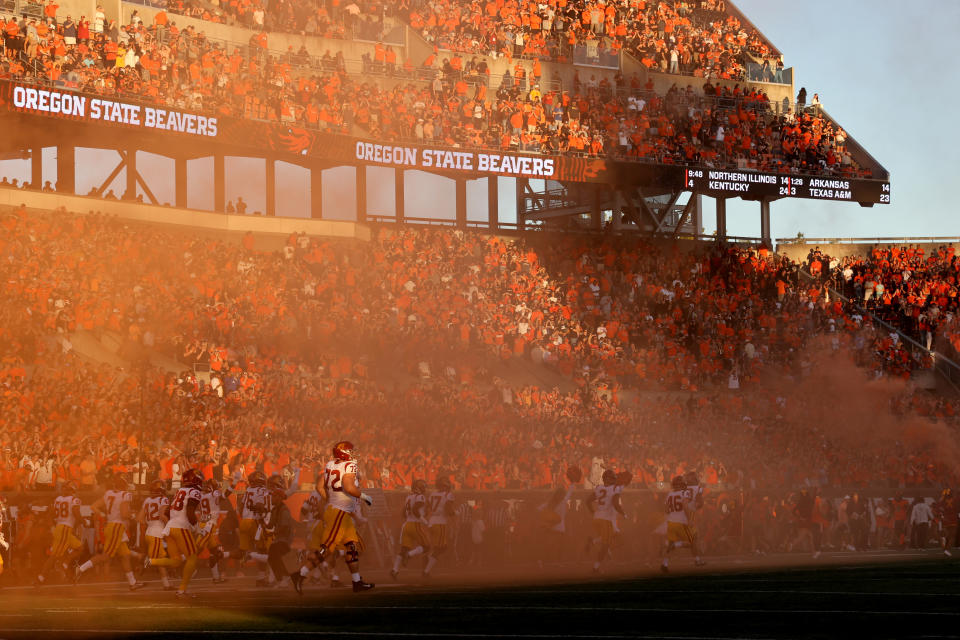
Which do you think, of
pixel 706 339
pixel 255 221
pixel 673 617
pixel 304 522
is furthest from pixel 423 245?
pixel 673 617

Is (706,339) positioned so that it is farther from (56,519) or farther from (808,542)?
(56,519)

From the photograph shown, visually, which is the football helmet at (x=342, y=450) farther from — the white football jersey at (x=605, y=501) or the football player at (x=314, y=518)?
the white football jersey at (x=605, y=501)

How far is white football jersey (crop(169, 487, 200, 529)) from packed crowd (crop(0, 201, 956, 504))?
6202 mm

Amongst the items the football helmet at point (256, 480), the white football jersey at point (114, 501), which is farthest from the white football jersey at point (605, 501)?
the white football jersey at point (114, 501)

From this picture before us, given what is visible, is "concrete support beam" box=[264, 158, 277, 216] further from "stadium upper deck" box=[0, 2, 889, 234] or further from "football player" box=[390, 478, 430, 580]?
"football player" box=[390, 478, 430, 580]

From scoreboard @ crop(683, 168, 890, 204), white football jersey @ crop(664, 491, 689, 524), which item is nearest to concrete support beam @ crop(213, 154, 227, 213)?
scoreboard @ crop(683, 168, 890, 204)

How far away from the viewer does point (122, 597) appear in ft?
49.5

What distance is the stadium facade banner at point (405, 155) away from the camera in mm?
30203

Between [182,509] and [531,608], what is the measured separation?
202 inches

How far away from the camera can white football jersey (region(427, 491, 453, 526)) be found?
18406 millimetres

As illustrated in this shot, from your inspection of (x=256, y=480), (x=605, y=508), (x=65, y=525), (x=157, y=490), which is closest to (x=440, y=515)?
(x=605, y=508)

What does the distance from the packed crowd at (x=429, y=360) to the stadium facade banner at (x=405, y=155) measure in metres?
2.13

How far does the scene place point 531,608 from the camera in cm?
1280

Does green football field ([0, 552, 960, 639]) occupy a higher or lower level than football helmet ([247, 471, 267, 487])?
lower
